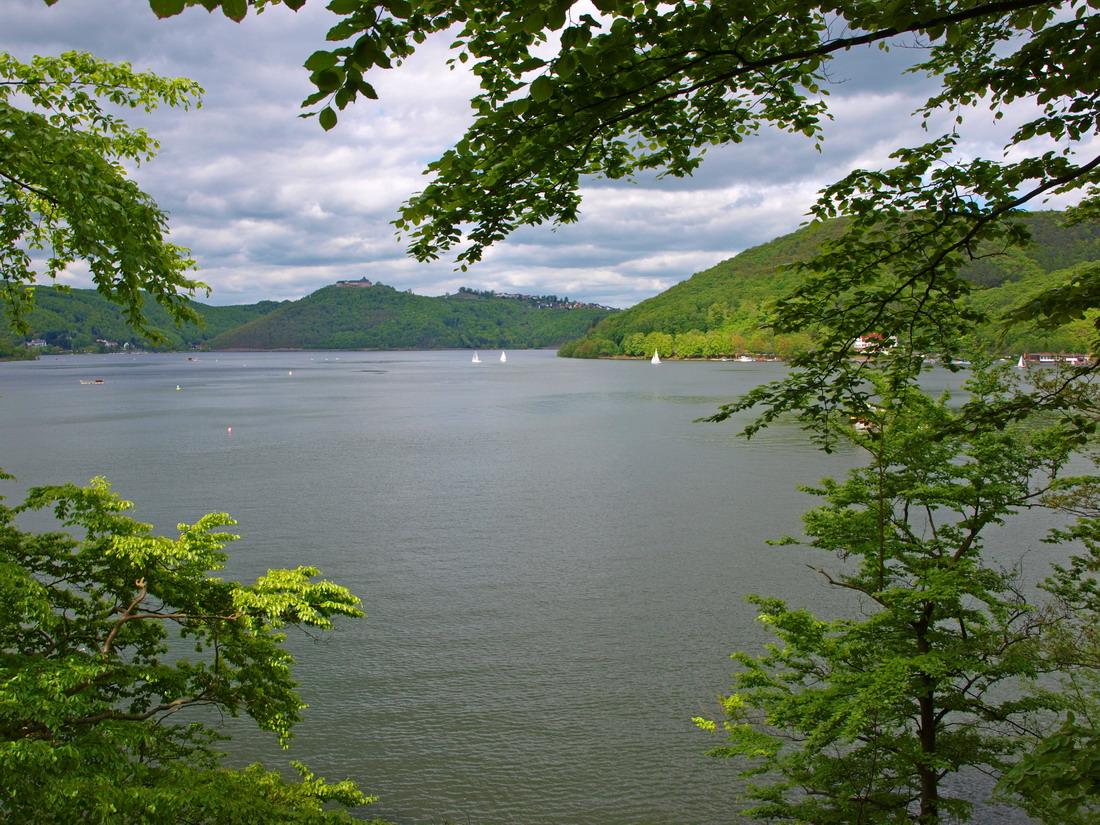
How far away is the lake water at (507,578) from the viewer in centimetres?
1102

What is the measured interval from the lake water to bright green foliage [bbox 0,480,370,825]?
4.34 meters

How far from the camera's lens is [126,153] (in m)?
6.84

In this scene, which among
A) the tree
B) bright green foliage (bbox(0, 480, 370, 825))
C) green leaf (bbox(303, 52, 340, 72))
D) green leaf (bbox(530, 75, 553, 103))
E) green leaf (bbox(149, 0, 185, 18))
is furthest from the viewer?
bright green foliage (bbox(0, 480, 370, 825))

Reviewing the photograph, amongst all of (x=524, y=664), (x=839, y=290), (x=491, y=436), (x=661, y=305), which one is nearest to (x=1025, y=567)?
(x=524, y=664)

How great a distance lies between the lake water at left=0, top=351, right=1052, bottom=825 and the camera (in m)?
11.0

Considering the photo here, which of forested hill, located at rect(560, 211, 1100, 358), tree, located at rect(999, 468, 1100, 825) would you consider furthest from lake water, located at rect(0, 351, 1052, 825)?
forested hill, located at rect(560, 211, 1100, 358)

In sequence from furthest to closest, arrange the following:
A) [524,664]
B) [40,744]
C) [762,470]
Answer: [762,470]
[524,664]
[40,744]

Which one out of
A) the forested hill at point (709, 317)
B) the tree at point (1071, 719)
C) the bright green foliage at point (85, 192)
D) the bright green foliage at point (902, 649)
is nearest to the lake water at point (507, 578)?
the bright green foliage at point (902, 649)

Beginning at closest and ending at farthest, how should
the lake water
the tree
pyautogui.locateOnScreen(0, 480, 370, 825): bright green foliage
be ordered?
the tree < pyautogui.locateOnScreen(0, 480, 370, 825): bright green foliage < the lake water

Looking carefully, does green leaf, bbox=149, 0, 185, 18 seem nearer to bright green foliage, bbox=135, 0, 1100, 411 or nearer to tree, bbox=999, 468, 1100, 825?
bright green foliage, bbox=135, 0, 1100, 411

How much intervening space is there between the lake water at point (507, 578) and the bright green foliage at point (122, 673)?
4.34 meters

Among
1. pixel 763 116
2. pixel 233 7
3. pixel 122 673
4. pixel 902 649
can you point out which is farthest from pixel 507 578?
pixel 233 7

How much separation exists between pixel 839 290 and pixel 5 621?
6239 millimetres

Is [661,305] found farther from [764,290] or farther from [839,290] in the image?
[839,290]
